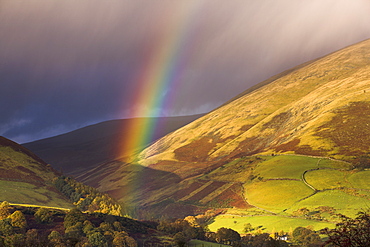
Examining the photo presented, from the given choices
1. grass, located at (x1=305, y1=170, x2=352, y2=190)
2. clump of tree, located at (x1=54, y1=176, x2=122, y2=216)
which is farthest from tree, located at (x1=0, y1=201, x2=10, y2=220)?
grass, located at (x1=305, y1=170, x2=352, y2=190)

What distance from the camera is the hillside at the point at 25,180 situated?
94250mm

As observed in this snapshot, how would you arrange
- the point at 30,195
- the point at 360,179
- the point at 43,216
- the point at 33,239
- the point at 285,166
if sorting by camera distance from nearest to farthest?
A: the point at 33,239, the point at 43,216, the point at 30,195, the point at 360,179, the point at 285,166

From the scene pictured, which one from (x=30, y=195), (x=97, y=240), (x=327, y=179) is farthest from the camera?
(x=327, y=179)

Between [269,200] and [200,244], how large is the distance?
239ft

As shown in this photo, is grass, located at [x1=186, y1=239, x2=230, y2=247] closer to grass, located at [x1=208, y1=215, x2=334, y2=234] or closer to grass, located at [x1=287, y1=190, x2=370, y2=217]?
grass, located at [x1=208, y1=215, x2=334, y2=234]

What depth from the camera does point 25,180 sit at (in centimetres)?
11050

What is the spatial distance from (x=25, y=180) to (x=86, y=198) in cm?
2397

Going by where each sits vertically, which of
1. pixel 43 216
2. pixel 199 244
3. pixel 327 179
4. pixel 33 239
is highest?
pixel 43 216

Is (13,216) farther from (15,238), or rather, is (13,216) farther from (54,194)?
(54,194)

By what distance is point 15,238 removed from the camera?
54188mm

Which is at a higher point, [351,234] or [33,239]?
[351,234]

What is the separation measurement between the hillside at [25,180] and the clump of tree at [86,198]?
2.51 meters

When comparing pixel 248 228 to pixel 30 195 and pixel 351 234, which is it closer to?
pixel 30 195

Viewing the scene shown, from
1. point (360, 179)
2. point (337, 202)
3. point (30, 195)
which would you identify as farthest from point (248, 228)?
point (30, 195)
